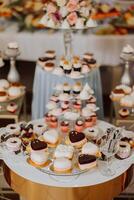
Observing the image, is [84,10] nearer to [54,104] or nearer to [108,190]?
[54,104]

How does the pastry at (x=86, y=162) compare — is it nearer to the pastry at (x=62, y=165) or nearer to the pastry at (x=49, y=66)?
the pastry at (x=62, y=165)

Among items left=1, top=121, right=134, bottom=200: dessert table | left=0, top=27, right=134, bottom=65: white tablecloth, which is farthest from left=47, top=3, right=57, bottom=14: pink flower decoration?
left=1, top=121, right=134, bottom=200: dessert table

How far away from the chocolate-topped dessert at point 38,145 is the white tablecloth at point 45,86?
1.19 meters

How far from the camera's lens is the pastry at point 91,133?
290 cm

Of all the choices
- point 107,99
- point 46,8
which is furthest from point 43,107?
point 107,99

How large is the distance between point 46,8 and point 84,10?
1.13 feet

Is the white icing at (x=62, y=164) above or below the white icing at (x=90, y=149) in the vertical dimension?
below

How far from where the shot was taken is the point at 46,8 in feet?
12.6

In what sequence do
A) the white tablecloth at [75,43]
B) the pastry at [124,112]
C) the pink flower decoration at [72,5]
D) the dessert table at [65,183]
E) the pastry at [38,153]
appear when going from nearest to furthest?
the dessert table at [65,183]
the pastry at [38,153]
the pastry at [124,112]
the pink flower decoration at [72,5]
the white tablecloth at [75,43]

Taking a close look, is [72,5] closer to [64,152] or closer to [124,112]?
[124,112]

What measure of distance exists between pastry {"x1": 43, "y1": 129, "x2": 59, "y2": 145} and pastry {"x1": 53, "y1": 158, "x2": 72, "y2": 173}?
0.25 meters

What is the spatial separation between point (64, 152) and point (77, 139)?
173 millimetres

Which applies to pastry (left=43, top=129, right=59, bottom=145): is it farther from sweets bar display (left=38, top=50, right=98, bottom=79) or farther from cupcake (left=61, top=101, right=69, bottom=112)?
sweets bar display (left=38, top=50, right=98, bottom=79)

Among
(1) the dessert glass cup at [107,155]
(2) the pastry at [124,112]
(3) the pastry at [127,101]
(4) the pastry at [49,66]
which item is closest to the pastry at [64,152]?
(1) the dessert glass cup at [107,155]
